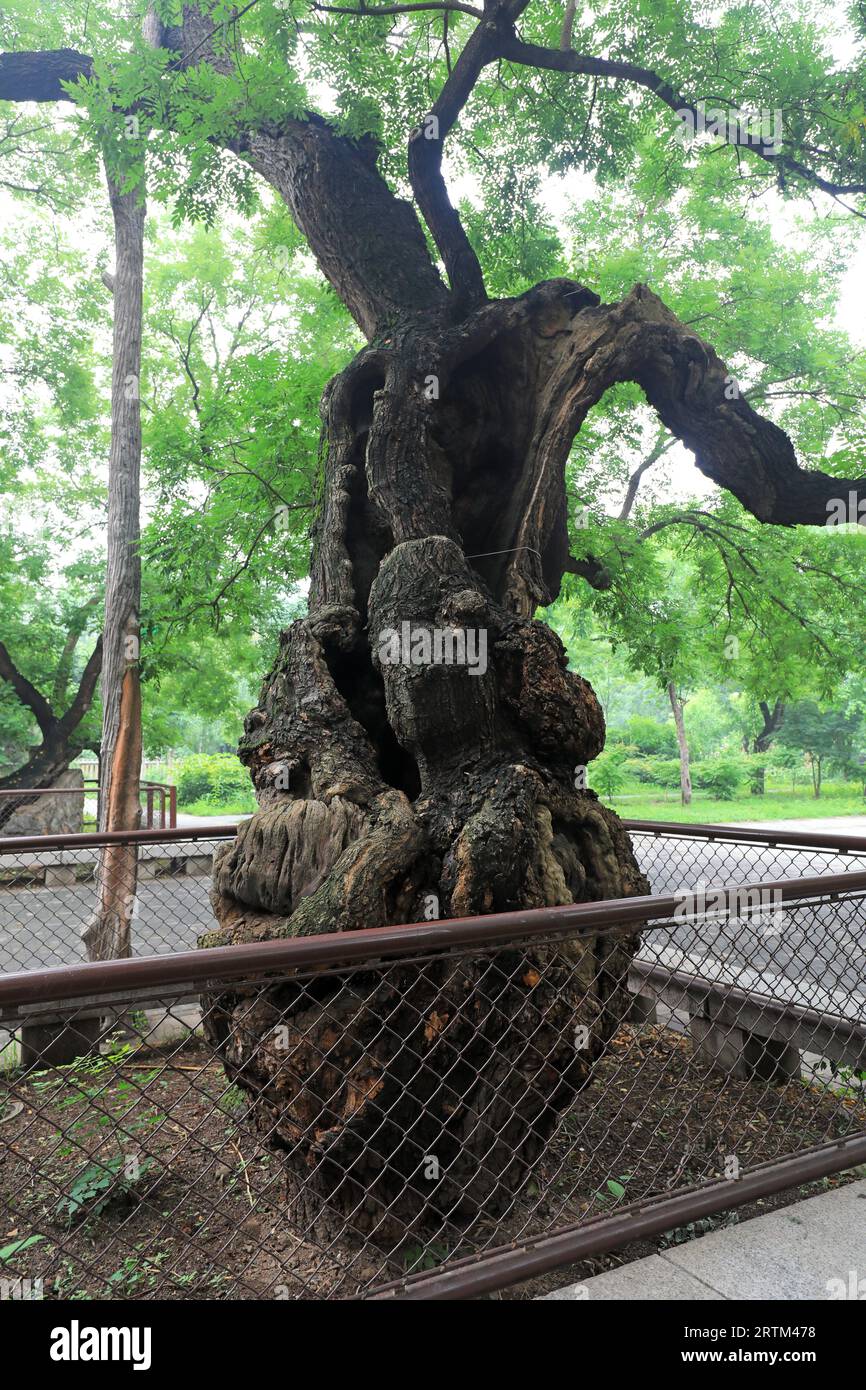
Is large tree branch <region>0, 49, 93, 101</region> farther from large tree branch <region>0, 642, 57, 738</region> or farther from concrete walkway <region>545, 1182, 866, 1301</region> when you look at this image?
large tree branch <region>0, 642, 57, 738</region>

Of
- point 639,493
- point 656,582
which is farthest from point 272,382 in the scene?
point 639,493

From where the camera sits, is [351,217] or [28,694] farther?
[28,694]

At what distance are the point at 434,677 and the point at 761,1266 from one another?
2.18m

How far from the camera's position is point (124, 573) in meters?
7.47

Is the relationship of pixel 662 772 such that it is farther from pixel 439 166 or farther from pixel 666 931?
pixel 439 166

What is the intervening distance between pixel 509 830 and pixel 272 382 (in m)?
4.89

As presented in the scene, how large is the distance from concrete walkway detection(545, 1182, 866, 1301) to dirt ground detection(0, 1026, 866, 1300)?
0.21 meters

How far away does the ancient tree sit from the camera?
263 cm

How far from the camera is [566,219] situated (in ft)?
37.4

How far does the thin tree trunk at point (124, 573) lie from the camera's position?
735cm
